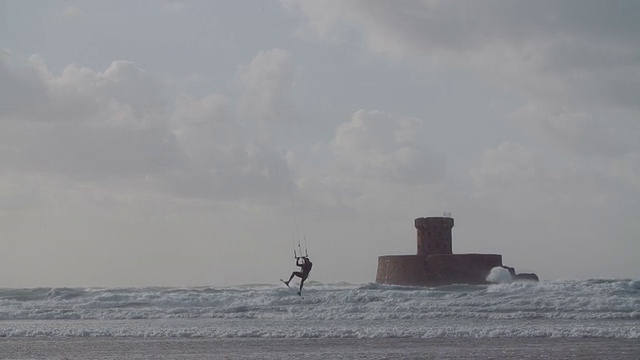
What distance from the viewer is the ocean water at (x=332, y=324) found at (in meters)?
14.0

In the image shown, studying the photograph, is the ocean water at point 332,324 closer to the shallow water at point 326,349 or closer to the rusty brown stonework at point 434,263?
the shallow water at point 326,349

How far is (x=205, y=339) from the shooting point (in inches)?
640

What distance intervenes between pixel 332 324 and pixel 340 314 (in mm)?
2250

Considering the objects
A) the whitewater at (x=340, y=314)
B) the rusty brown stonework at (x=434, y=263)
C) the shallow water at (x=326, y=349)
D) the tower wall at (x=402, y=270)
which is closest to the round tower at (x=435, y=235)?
the rusty brown stonework at (x=434, y=263)

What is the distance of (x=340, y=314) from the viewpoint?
68.9 ft

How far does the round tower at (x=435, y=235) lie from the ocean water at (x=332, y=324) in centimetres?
474

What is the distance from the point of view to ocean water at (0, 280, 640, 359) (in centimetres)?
1396

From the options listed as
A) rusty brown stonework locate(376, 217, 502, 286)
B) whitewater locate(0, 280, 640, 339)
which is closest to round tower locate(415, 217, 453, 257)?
rusty brown stonework locate(376, 217, 502, 286)

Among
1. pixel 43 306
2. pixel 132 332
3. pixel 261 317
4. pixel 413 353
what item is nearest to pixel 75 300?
pixel 43 306

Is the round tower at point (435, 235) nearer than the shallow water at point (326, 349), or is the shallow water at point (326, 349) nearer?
the shallow water at point (326, 349)

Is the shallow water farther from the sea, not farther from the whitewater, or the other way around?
the whitewater

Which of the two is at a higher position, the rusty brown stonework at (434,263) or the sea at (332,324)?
the rusty brown stonework at (434,263)

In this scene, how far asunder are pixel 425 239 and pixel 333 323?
17.0m

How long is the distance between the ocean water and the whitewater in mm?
31
